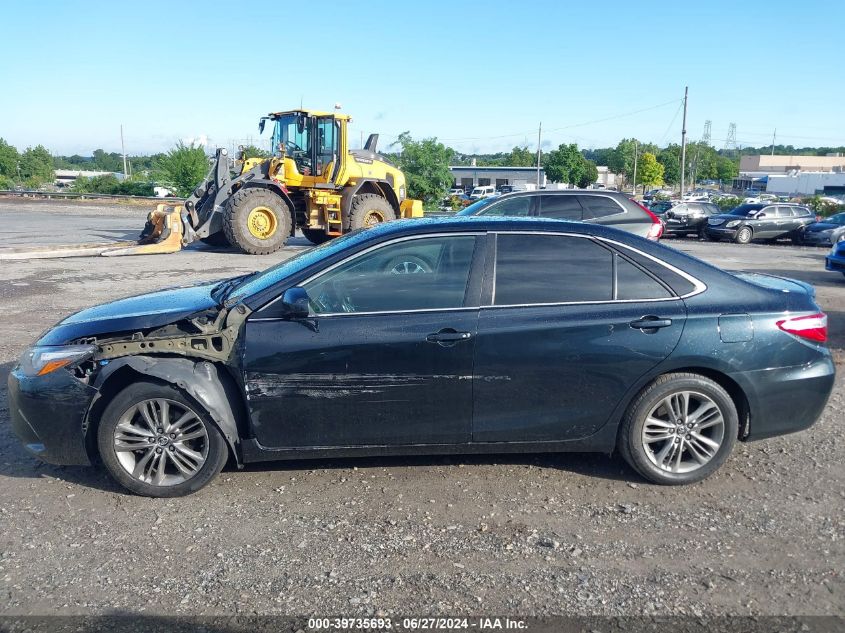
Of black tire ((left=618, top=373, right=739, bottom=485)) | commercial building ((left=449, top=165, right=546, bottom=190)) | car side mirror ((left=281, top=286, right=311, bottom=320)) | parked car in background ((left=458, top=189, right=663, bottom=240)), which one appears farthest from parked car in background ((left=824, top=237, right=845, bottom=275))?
commercial building ((left=449, top=165, right=546, bottom=190))

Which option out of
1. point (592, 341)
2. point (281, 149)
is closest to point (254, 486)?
point (592, 341)

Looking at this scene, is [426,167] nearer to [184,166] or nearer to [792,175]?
[184,166]

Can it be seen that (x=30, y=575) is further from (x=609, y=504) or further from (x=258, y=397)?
(x=609, y=504)

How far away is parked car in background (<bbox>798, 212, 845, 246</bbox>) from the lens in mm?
23383

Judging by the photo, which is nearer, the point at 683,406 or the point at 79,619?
the point at 79,619

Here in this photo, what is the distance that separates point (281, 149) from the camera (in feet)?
57.0

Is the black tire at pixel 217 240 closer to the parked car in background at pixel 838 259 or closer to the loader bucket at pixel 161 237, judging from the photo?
the loader bucket at pixel 161 237

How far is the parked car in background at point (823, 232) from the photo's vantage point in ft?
76.7

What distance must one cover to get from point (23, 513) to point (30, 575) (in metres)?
0.73

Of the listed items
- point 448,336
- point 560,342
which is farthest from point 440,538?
point 560,342

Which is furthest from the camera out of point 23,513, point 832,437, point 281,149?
point 281,149

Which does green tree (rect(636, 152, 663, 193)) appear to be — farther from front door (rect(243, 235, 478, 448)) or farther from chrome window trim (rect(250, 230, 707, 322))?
front door (rect(243, 235, 478, 448))

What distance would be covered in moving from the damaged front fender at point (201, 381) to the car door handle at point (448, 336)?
1.20 metres

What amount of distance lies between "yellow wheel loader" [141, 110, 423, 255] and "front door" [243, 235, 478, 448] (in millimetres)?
12310
